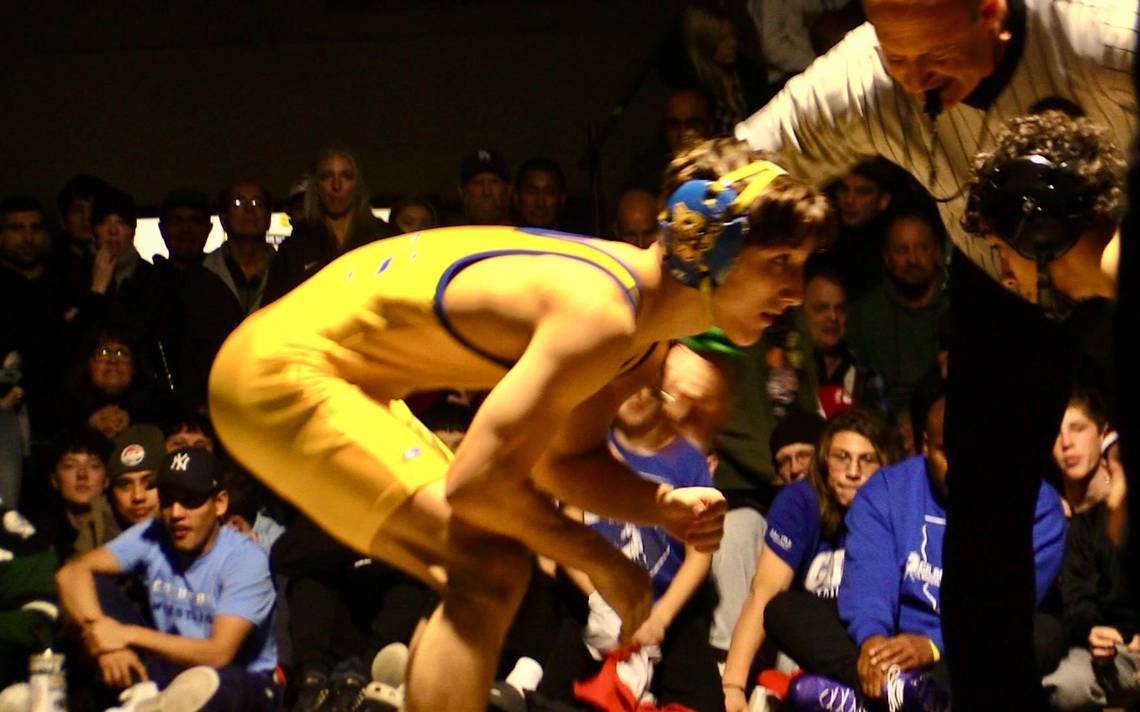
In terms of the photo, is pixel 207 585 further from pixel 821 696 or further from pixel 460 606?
pixel 460 606

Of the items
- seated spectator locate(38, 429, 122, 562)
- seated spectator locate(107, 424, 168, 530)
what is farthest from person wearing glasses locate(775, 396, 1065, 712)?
seated spectator locate(38, 429, 122, 562)

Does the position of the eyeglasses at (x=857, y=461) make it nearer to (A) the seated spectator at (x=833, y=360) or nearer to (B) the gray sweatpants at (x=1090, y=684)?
(A) the seated spectator at (x=833, y=360)

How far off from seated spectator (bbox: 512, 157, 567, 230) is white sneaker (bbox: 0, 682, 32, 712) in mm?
2530

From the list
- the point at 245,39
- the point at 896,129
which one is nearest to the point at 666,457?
the point at 896,129

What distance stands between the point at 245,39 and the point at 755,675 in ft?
13.5

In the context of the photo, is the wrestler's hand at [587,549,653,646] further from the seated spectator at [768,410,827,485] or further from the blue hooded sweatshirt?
the seated spectator at [768,410,827,485]

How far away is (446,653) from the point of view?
2.71 m

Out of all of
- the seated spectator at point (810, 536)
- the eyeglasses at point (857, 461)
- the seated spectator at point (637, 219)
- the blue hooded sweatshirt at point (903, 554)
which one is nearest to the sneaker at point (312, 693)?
the seated spectator at point (810, 536)

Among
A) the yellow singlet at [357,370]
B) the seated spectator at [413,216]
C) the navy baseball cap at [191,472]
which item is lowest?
the navy baseball cap at [191,472]

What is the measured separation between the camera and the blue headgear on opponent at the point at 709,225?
107 inches

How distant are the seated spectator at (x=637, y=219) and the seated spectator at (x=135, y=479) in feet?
5.57

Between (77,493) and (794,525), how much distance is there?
7.94 ft

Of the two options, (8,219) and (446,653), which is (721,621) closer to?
(446,653)

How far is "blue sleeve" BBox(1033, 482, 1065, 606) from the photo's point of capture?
14.7 ft
